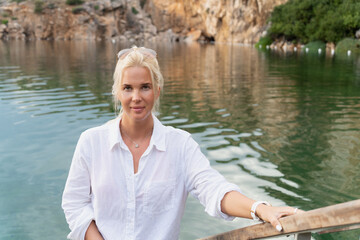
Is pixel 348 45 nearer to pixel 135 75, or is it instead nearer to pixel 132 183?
pixel 135 75

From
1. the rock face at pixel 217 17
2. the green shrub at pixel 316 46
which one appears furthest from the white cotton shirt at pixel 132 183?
the rock face at pixel 217 17

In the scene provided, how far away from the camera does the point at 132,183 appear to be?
1864mm

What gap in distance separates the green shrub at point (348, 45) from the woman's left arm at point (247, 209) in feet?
108

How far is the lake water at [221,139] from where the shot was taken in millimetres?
4492

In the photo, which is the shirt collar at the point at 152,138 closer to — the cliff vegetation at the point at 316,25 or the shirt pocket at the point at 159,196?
the shirt pocket at the point at 159,196

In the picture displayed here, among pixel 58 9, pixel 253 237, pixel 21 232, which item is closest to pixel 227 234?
pixel 253 237

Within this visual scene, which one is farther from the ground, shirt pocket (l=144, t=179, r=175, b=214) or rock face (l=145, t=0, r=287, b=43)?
rock face (l=145, t=0, r=287, b=43)

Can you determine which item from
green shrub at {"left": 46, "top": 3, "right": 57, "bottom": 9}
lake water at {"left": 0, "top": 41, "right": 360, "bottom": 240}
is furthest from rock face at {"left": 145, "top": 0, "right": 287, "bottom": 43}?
lake water at {"left": 0, "top": 41, "right": 360, "bottom": 240}

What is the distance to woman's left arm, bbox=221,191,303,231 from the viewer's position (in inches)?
57.2

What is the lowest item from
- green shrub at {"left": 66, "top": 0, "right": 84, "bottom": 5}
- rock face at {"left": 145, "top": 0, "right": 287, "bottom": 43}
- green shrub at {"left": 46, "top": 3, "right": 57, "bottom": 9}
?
rock face at {"left": 145, "top": 0, "right": 287, "bottom": 43}

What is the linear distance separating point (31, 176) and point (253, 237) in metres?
4.67

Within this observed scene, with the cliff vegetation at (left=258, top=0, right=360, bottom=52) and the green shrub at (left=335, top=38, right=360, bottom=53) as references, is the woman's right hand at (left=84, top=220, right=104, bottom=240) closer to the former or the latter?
the green shrub at (left=335, top=38, right=360, bottom=53)

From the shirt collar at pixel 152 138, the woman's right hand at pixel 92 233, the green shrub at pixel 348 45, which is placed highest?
the green shrub at pixel 348 45

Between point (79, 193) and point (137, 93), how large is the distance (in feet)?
1.97
